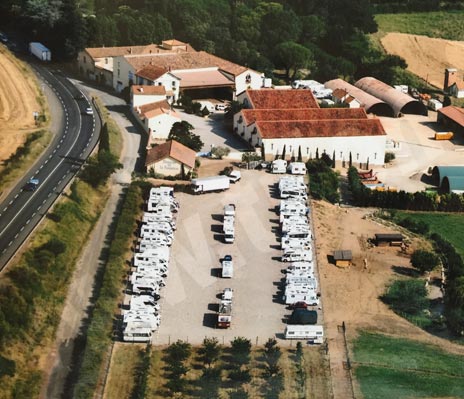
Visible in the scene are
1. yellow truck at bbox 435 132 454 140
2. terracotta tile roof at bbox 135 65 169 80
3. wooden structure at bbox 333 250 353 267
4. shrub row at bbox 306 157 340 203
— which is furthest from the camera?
terracotta tile roof at bbox 135 65 169 80

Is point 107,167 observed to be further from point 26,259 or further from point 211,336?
point 211,336

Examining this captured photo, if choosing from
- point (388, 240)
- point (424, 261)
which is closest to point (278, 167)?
point (388, 240)

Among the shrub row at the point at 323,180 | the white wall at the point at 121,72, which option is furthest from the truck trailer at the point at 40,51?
the shrub row at the point at 323,180

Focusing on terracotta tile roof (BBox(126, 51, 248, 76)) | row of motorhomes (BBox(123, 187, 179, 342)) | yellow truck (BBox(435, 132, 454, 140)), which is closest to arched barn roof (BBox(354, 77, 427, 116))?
yellow truck (BBox(435, 132, 454, 140))

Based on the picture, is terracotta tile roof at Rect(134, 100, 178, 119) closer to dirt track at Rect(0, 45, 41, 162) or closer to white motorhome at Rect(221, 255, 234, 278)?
dirt track at Rect(0, 45, 41, 162)

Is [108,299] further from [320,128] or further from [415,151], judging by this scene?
[415,151]

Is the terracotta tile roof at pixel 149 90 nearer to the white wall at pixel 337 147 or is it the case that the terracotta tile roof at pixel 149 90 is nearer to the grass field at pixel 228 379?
the white wall at pixel 337 147
